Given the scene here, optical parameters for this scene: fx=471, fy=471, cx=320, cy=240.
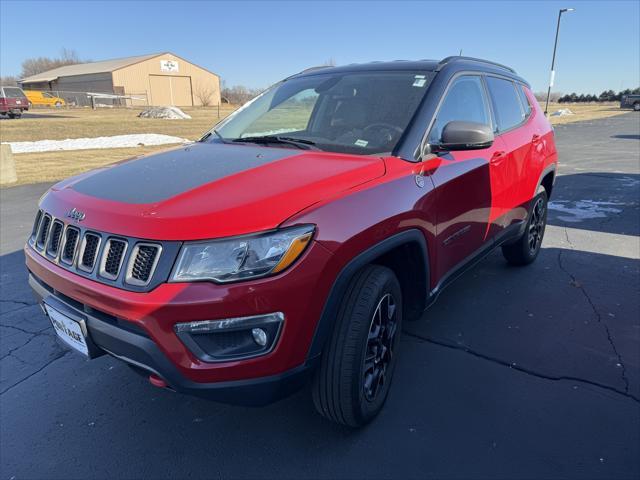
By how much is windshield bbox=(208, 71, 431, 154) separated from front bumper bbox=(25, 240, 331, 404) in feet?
3.56

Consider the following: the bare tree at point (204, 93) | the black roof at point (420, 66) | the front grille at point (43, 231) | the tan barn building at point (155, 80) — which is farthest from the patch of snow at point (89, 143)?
the bare tree at point (204, 93)

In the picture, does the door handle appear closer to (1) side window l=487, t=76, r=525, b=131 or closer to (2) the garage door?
(1) side window l=487, t=76, r=525, b=131

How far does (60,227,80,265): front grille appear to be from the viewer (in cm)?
221

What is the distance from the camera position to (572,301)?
4.05 meters

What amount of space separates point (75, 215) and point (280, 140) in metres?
1.31

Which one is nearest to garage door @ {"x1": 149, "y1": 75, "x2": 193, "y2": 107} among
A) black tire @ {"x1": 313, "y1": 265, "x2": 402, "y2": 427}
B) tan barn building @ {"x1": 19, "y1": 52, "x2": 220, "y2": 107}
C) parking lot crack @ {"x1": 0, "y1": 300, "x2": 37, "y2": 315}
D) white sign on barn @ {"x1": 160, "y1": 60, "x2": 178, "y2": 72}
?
tan barn building @ {"x1": 19, "y1": 52, "x2": 220, "y2": 107}

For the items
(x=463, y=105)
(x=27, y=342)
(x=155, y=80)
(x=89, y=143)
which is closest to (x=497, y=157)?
(x=463, y=105)

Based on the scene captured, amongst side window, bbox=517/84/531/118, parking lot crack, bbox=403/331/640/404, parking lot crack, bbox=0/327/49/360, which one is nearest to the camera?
parking lot crack, bbox=403/331/640/404

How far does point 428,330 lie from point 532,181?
186cm

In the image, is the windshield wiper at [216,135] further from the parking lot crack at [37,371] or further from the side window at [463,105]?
the parking lot crack at [37,371]

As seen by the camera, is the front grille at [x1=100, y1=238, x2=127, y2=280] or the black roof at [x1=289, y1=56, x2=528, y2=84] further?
the black roof at [x1=289, y1=56, x2=528, y2=84]

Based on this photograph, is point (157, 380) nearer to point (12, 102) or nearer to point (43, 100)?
point (12, 102)

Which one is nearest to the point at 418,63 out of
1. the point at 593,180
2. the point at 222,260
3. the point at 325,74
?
the point at 325,74

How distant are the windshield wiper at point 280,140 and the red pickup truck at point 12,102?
35167 millimetres
